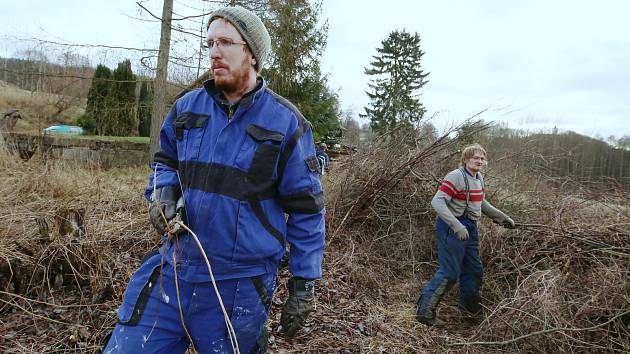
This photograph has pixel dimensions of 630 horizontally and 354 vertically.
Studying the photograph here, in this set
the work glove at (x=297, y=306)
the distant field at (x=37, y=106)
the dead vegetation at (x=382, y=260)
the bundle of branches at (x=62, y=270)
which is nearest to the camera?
the work glove at (x=297, y=306)

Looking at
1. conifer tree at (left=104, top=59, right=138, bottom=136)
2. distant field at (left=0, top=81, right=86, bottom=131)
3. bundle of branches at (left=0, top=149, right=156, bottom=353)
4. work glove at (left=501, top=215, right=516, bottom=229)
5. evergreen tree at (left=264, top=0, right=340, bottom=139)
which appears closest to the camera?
bundle of branches at (left=0, top=149, right=156, bottom=353)

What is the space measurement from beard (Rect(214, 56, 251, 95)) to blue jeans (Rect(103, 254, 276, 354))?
84 cm

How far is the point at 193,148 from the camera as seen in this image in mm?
1891

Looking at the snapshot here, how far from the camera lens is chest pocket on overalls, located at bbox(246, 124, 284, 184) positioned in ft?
6.04

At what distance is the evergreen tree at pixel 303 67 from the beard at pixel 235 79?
512 inches

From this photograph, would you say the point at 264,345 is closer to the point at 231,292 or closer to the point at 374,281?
the point at 231,292

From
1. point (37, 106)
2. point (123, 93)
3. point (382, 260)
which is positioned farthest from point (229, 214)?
point (123, 93)

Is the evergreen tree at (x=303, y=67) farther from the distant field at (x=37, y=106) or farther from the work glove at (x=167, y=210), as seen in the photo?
the work glove at (x=167, y=210)

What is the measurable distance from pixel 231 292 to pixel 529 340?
323 centimetres

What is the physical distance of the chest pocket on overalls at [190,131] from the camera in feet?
6.20

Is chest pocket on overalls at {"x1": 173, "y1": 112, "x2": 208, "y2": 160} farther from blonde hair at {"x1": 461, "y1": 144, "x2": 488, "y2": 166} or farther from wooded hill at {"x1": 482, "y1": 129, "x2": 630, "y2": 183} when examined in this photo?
wooded hill at {"x1": 482, "y1": 129, "x2": 630, "y2": 183}

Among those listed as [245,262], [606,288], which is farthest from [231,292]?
[606,288]

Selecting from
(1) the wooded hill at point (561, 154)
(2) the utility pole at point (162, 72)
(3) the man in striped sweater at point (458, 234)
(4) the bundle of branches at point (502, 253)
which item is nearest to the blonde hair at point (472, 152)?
(3) the man in striped sweater at point (458, 234)

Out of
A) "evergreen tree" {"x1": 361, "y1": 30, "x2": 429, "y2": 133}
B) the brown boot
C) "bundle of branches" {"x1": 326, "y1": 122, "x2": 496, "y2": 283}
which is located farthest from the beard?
"evergreen tree" {"x1": 361, "y1": 30, "x2": 429, "y2": 133}
